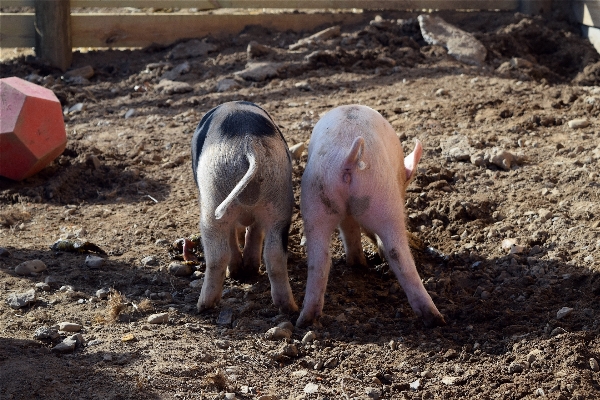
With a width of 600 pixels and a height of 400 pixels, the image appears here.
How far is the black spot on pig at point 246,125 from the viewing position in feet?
12.9

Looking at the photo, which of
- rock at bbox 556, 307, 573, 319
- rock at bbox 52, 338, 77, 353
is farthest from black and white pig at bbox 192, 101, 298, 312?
rock at bbox 556, 307, 573, 319

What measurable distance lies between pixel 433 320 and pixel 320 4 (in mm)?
6175

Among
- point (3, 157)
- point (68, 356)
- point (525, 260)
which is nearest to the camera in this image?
point (68, 356)

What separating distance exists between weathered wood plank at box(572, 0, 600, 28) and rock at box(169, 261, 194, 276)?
591cm

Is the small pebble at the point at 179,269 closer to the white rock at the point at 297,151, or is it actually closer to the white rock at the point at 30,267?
the white rock at the point at 30,267

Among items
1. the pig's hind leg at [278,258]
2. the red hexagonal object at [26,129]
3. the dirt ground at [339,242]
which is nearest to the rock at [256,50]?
the dirt ground at [339,242]

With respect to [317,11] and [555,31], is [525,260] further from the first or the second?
[317,11]

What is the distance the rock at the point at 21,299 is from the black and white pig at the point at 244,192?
90 cm

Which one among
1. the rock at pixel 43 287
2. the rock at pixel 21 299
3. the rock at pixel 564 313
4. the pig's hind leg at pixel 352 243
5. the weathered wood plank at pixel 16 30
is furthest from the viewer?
the weathered wood plank at pixel 16 30

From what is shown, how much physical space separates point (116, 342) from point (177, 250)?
1.37 m

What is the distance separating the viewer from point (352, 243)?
182 inches

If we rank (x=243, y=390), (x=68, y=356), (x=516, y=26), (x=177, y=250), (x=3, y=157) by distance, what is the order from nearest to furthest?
(x=243, y=390) < (x=68, y=356) < (x=177, y=250) < (x=3, y=157) < (x=516, y=26)

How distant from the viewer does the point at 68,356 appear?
345cm

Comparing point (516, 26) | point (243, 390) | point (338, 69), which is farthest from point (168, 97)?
point (243, 390)
